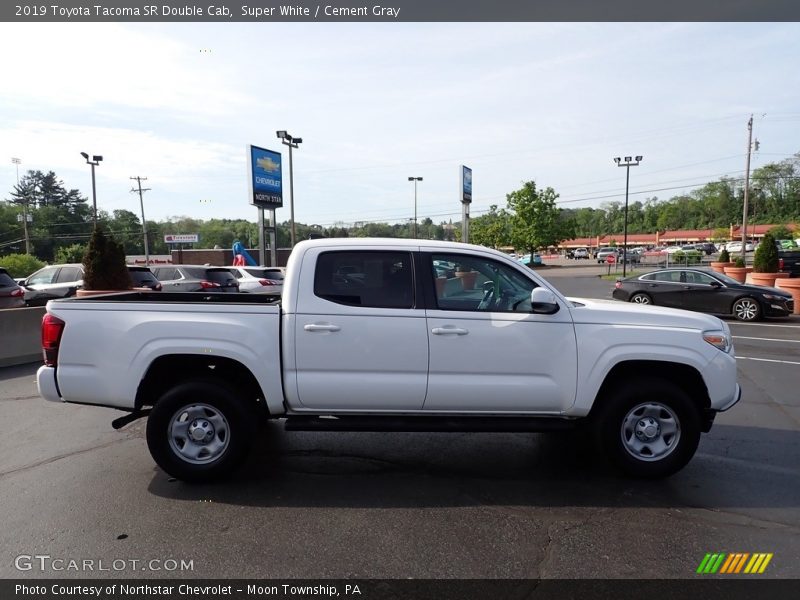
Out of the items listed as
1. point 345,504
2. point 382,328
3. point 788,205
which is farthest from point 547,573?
point 788,205

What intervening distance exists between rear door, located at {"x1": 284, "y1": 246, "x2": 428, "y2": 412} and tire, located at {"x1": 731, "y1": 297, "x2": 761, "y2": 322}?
13741 millimetres

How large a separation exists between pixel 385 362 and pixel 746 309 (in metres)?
14.1

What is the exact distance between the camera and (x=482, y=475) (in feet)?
15.7

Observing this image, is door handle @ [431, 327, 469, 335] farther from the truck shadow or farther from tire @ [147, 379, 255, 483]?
tire @ [147, 379, 255, 483]

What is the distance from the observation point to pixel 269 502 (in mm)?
4223

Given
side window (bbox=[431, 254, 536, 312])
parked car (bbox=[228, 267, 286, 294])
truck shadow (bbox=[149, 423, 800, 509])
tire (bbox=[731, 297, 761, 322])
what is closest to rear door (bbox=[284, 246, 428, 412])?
side window (bbox=[431, 254, 536, 312])

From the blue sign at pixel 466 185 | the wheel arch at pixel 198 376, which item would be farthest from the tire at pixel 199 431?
the blue sign at pixel 466 185

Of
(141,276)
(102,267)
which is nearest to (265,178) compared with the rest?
(141,276)

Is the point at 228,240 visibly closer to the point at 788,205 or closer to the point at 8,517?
the point at 788,205

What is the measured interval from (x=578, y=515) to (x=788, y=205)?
129001 millimetres

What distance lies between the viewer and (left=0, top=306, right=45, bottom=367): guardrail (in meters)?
9.85

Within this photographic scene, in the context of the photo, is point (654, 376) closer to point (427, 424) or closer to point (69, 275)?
point (427, 424)

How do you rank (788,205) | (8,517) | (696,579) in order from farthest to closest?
(788,205), (8,517), (696,579)

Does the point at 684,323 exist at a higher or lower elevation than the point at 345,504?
higher
